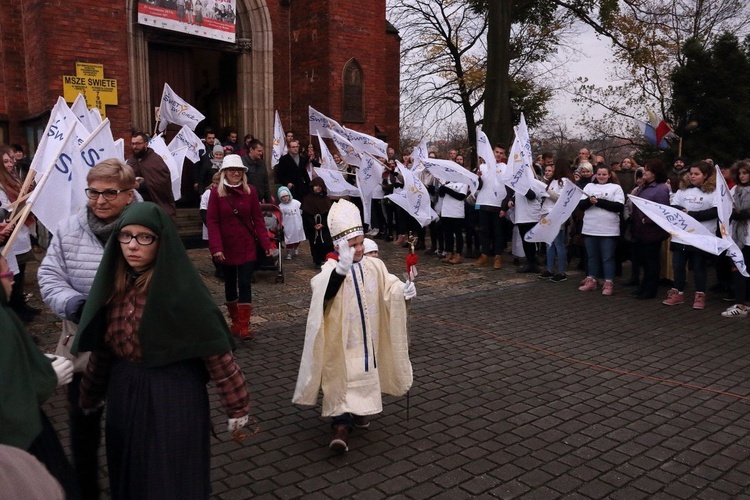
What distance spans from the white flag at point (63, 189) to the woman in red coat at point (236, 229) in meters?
1.78

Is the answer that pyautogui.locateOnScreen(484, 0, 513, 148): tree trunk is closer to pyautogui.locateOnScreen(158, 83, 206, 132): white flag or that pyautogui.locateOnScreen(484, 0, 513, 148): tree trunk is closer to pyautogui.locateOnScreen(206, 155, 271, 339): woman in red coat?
pyautogui.locateOnScreen(158, 83, 206, 132): white flag

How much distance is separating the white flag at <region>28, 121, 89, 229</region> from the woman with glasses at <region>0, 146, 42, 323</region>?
1844mm

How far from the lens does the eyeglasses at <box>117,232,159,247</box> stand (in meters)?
2.78

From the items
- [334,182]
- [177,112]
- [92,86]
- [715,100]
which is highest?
[715,100]

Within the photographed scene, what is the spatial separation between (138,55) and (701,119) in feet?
45.1

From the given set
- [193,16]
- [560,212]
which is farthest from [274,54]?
[560,212]

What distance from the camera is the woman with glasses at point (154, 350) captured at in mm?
2723

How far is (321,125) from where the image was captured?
13727 mm

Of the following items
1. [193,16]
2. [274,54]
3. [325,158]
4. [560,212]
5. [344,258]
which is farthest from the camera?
[274,54]

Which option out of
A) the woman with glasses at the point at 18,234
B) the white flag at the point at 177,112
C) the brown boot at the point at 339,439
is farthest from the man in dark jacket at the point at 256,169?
the brown boot at the point at 339,439

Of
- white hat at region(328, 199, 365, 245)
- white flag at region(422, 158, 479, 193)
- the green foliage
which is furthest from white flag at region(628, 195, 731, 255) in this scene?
the green foliage

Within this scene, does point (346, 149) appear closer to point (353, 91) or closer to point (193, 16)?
point (353, 91)

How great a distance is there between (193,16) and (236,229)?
32.1ft

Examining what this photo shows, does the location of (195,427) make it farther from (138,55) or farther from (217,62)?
(217,62)
